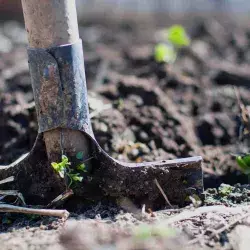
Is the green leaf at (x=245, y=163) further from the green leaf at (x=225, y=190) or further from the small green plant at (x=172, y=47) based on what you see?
the small green plant at (x=172, y=47)

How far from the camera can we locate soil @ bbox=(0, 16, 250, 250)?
188 cm

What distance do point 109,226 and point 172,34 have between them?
314cm

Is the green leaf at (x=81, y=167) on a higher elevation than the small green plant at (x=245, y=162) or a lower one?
higher

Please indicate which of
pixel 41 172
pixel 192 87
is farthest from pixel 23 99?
pixel 41 172

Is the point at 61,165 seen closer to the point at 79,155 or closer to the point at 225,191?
the point at 79,155

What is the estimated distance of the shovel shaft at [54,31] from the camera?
2.09 meters

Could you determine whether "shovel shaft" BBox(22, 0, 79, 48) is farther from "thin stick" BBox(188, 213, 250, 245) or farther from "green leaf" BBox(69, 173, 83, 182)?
"thin stick" BBox(188, 213, 250, 245)

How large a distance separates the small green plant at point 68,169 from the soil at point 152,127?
0.46ft

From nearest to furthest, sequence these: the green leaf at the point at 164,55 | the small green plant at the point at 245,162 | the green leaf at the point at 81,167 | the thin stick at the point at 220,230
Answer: the thin stick at the point at 220,230
the green leaf at the point at 81,167
the small green plant at the point at 245,162
the green leaf at the point at 164,55

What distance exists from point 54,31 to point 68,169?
538mm

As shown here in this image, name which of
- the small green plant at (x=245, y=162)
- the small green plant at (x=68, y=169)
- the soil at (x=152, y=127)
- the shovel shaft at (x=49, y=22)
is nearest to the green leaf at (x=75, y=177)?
the small green plant at (x=68, y=169)

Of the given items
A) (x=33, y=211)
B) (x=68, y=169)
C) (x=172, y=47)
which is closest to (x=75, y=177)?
(x=68, y=169)

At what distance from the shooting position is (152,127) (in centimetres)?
312

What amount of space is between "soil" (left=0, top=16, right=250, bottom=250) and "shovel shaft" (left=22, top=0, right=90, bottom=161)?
27cm
